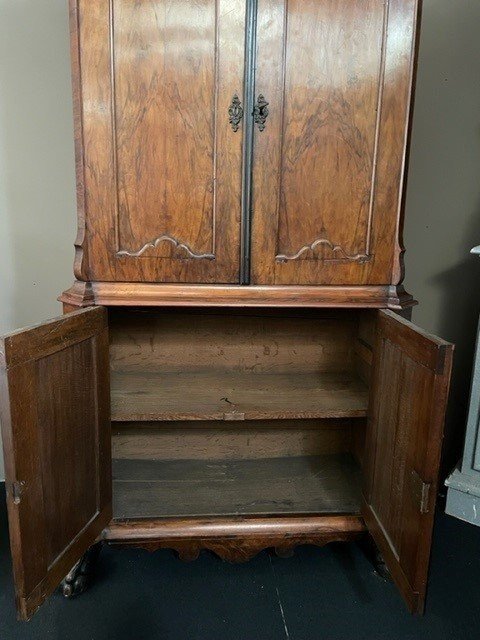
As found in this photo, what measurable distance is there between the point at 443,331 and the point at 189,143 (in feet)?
4.22

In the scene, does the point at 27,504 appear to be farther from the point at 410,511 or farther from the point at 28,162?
the point at 28,162

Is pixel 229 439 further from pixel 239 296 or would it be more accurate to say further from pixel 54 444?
pixel 54 444

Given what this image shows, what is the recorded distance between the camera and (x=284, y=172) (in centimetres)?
124

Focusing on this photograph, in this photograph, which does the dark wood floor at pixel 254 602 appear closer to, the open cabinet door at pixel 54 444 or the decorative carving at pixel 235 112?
the open cabinet door at pixel 54 444

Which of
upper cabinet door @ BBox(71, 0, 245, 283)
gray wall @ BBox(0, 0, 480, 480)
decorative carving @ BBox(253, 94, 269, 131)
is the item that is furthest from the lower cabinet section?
decorative carving @ BBox(253, 94, 269, 131)

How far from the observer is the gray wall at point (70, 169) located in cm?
161

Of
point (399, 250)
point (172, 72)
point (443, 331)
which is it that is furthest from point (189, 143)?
point (443, 331)

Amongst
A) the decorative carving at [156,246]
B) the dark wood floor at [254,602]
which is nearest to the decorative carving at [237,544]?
the dark wood floor at [254,602]

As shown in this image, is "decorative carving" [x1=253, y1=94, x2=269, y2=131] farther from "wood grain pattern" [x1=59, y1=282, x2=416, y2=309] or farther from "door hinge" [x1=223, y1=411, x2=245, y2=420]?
"door hinge" [x1=223, y1=411, x2=245, y2=420]

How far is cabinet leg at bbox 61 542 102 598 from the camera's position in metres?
1.38

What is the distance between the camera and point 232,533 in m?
1.38

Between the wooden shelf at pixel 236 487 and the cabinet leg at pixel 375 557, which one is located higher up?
the wooden shelf at pixel 236 487

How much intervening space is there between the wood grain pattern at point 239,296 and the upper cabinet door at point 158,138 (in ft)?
0.09

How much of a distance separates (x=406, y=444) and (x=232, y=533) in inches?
23.5
